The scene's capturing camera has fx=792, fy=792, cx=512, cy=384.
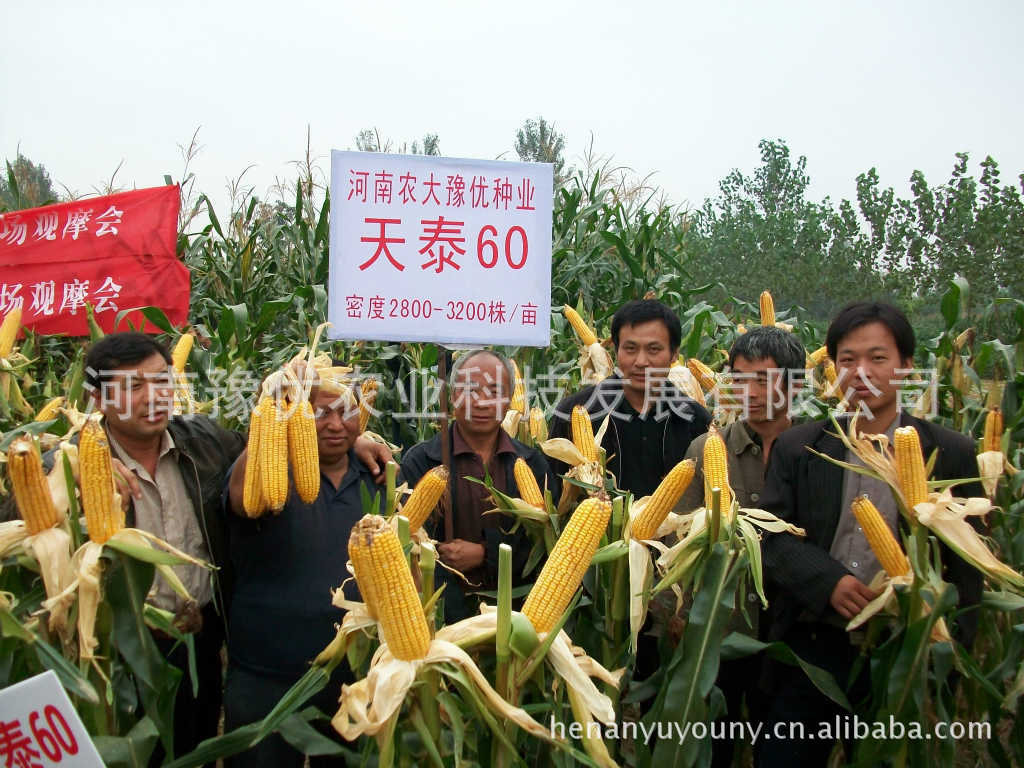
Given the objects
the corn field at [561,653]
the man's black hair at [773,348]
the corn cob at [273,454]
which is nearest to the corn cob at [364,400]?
the corn field at [561,653]

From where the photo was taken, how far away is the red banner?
6004 mm

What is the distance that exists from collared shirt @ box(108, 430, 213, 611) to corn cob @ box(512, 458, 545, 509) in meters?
1.16

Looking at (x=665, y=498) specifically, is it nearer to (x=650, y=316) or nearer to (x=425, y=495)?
(x=425, y=495)

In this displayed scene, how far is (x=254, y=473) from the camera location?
2361 mm

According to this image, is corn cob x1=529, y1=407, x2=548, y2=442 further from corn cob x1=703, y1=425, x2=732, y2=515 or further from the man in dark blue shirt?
corn cob x1=703, y1=425, x2=732, y2=515

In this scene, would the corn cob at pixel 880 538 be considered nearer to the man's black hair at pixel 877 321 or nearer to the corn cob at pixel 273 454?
the man's black hair at pixel 877 321

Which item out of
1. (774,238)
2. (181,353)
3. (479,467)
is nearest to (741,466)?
(479,467)

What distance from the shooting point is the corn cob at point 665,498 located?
2500mm

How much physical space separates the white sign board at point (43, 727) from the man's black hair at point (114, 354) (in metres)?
1.22

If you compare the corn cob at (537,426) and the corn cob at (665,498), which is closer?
the corn cob at (665,498)

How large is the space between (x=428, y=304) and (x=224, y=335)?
87.2 inches

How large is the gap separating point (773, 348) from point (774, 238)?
93.7ft

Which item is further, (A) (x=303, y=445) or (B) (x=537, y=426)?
(B) (x=537, y=426)

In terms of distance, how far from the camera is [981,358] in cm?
384
